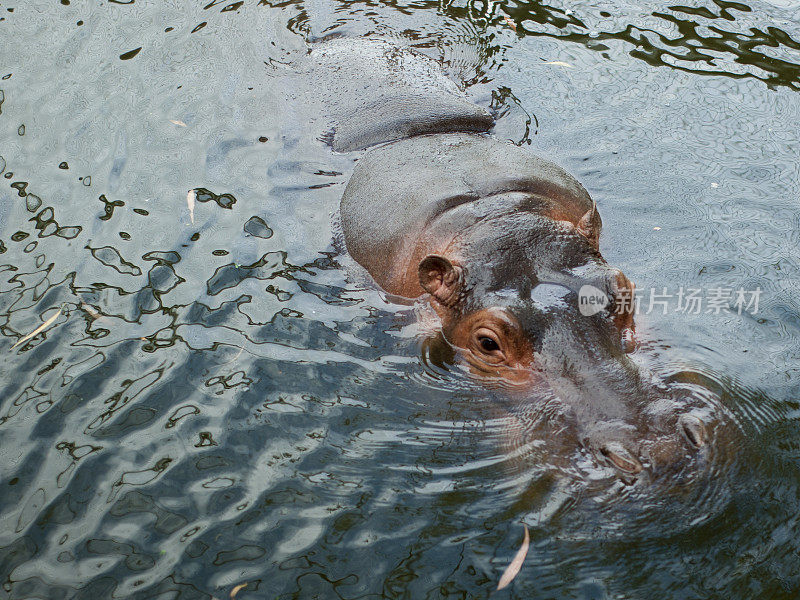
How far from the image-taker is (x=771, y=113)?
7.49 metres

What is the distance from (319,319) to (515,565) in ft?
7.33

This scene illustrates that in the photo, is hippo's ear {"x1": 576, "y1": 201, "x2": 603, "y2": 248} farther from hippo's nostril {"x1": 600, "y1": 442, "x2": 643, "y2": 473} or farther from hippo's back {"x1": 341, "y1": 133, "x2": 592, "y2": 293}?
hippo's nostril {"x1": 600, "y1": 442, "x2": 643, "y2": 473}

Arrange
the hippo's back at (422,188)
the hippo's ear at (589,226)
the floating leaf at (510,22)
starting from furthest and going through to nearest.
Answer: the floating leaf at (510,22)
the hippo's back at (422,188)
the hippo's ear at (589,226)

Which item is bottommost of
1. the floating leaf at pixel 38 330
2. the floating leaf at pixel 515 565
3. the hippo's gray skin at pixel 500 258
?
the floating leaf at pixel 38 330

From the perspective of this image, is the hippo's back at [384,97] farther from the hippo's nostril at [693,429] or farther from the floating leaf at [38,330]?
the hippo's nostril at [693,429]

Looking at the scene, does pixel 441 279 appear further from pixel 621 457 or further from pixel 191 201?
pixel 191 201

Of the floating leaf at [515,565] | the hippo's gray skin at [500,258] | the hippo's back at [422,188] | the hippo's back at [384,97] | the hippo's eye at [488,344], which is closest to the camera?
the floating leaf at [515,565]

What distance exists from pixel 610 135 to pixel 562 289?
3.25 m

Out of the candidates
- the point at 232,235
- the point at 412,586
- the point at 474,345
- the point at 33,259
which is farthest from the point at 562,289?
the point at 33,259

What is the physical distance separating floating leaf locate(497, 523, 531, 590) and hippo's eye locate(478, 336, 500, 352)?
1070 mm

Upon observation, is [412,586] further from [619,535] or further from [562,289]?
[562,289]

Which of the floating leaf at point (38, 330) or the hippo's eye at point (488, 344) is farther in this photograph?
the floating leaf at point (38, 330)

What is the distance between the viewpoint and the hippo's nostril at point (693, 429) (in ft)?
12.2

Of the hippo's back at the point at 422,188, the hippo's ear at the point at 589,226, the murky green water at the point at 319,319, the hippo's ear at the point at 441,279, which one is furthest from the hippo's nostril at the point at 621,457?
the hippo's back at the point at 422,188
